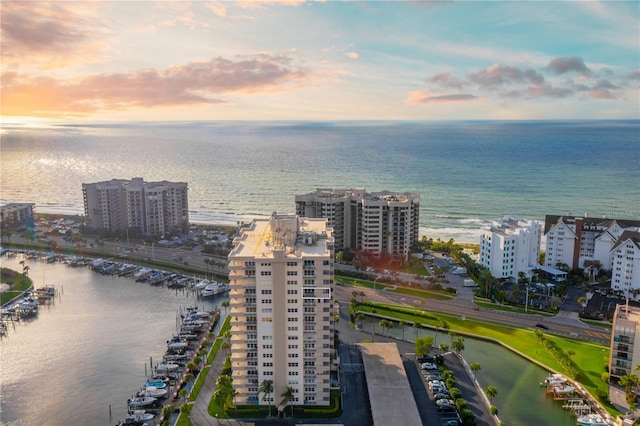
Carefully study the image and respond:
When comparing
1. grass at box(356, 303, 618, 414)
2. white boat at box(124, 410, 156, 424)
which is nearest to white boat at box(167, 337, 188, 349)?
white boat at box(124, 410, 156, 424)

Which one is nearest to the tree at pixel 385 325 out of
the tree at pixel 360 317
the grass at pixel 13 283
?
the tree at pixel 360 317

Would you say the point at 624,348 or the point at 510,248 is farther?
the point at 510,248

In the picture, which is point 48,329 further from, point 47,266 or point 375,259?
point 375,259

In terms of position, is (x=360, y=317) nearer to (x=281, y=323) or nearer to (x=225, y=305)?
(x=225, y=305)

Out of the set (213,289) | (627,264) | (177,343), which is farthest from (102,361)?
(627,264)

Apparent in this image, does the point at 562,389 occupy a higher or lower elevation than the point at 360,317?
lower

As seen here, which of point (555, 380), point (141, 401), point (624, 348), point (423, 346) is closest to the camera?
point (141, 401)

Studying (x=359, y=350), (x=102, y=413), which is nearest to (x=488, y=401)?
(x=359, y=350)

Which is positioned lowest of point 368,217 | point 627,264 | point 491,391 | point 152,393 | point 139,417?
point 139,417
